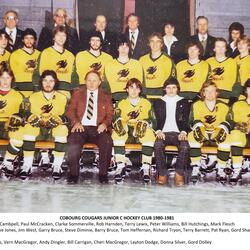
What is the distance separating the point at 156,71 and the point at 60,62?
0.52 m

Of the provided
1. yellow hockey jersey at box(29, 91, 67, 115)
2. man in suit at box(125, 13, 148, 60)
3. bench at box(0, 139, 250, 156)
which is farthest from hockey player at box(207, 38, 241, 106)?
yellow hockey jersey at box(29, 91, 67, 115)

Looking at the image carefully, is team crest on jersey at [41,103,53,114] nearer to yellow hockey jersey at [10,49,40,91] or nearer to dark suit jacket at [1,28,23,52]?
yellow hockey jersey at [10,49,40,91]

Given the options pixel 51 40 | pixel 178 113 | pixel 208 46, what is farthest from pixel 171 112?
pixel 51 40

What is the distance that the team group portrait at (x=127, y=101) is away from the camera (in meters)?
2.82

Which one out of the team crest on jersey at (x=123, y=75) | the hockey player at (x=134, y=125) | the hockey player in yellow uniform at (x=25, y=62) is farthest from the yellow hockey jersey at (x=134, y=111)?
the hockey player in yellow uniform at (x=25, y=62)

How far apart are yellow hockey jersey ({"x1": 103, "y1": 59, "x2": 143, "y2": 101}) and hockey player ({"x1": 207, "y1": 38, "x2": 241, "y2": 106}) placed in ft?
1.36

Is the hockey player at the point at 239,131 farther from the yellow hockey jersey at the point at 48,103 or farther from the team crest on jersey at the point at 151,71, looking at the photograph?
the yellow hockey jersey at the point at 48,103

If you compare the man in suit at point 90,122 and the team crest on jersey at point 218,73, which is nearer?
the man in suit at point 90,122

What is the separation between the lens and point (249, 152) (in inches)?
111

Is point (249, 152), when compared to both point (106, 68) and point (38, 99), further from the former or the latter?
point (38, 99)

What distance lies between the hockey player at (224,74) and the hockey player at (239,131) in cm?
5

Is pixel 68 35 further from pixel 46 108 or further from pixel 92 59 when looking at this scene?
pixel 46 108
